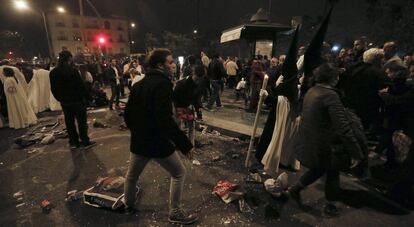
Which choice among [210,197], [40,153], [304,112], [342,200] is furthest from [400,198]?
[40,153]

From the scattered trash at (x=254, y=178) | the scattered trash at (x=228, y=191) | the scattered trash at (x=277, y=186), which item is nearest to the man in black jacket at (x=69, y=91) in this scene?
Result: the scattered trash at (x=228, y=191)

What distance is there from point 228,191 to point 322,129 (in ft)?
5.52

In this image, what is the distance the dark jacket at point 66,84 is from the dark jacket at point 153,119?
3.11 meters

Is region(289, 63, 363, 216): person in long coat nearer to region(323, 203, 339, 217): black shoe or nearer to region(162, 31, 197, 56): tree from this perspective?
region(323, 203, 339, 217): black shoe

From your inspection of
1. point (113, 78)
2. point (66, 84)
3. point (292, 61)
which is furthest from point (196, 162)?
point (113, 78)

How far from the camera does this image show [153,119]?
8.32 ft

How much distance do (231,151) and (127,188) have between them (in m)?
2.90

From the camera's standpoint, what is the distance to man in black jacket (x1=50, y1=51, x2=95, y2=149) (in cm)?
487

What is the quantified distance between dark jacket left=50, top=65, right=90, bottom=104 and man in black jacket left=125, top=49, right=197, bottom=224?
3102 millimetres

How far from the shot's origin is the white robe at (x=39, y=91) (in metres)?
9.32

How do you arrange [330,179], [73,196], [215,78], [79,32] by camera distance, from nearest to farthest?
1. [330,179]
2. [73,196]
3. [215,78]
4. [79,32]

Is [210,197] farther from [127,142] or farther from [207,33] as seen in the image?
[207,33]

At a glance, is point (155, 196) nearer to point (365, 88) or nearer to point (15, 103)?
point (365, 88)

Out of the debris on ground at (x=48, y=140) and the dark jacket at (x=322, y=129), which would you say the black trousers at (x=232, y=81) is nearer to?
the debris on ground at (x=48, y=140)
